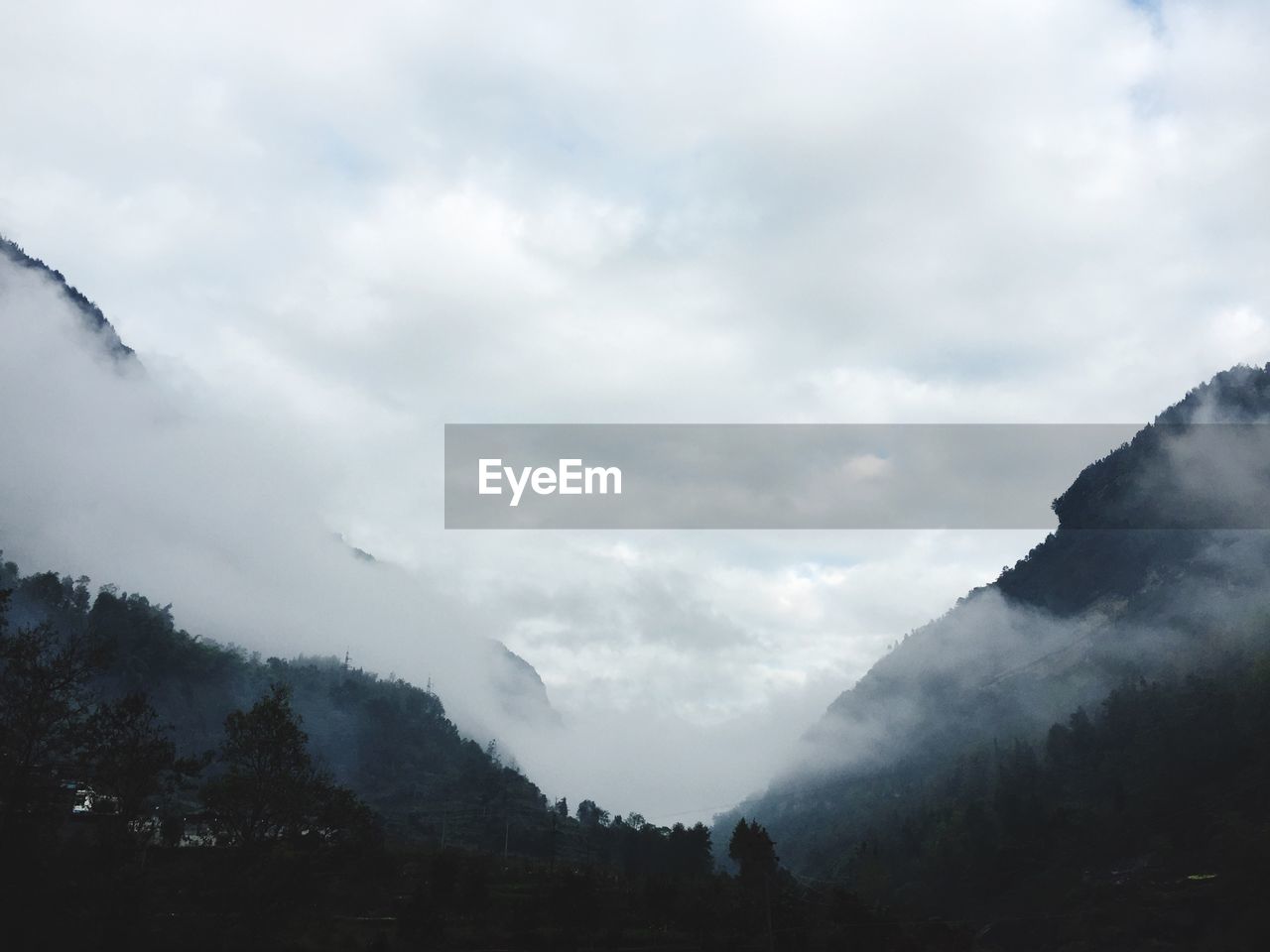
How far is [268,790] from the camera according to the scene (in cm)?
8969

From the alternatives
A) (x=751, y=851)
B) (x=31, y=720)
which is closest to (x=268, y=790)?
(x=31, y=720)

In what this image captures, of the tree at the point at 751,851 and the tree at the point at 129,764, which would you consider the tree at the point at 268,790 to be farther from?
the tree at the point at 751,851

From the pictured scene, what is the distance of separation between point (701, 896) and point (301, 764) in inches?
4343

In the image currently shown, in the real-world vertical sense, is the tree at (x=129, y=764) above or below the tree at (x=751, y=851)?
above

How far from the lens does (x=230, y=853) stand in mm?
92250

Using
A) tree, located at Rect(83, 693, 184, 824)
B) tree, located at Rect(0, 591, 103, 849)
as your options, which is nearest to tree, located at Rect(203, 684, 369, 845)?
tree, located at Rect(83, 693, 184, 824)

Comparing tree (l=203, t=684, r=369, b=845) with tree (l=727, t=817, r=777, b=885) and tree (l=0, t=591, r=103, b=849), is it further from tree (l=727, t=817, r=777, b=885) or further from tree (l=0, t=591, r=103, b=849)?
tree (l=727, t=817, r=777, b=885)

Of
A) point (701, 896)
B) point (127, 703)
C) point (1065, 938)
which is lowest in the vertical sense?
point (1065, 938)

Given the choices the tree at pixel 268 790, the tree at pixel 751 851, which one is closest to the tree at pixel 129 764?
the tree at pixel 268 790

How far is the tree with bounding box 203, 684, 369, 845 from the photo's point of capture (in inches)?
3499

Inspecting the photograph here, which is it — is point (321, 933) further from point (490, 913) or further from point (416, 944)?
point (490, 913)

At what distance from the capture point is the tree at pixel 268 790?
88.9 metres

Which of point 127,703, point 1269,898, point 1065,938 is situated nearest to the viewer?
point 127,703

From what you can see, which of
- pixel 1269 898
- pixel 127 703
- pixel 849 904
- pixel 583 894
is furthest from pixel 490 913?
pixel 1269 898
